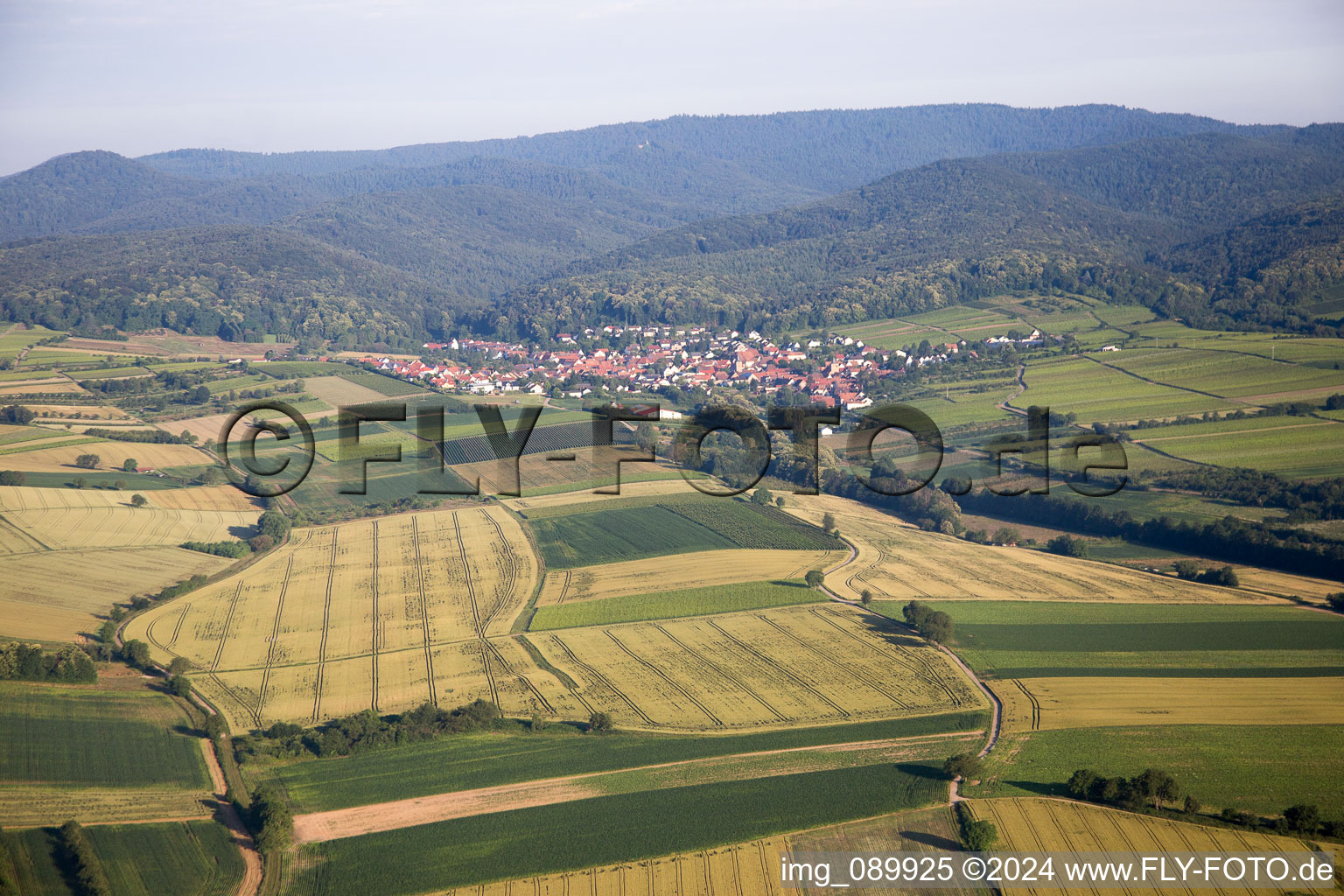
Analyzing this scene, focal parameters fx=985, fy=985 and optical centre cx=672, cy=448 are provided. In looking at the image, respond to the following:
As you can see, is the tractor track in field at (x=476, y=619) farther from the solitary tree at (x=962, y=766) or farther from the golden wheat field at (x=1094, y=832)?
the golden wheat field at (x=1094, y=832)

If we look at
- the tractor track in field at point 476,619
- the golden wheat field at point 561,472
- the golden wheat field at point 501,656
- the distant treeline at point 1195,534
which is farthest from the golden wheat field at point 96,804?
the distant treeline at point 1195,534

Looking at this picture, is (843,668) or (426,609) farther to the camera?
(426,609)

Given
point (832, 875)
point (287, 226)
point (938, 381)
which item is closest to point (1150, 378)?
point (938, 381)

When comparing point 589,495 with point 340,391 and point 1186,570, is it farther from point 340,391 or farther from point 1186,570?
point 340,391

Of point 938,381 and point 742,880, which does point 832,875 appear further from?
point 938,381

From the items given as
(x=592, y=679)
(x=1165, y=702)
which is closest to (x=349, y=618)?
(x=592, y=679)

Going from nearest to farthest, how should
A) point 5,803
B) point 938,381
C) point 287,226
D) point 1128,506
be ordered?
point 5,803 < point 1128,506 < point 938,381 < point 287,226
